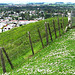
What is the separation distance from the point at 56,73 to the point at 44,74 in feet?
2.40

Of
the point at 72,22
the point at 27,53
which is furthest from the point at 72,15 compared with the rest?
A: the point at 27,53

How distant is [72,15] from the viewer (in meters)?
28.3

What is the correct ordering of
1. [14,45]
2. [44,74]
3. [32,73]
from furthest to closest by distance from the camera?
[14,45]
[32,73]
[44,74]

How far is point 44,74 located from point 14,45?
1461cm

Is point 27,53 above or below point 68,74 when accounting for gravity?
below

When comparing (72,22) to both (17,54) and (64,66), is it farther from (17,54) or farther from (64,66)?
(64,66)

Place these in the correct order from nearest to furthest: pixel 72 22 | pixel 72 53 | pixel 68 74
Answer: pixel 68 74, pixel 72 53, pixel 72 22

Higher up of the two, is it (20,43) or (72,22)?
(72,22)

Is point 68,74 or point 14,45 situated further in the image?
point 14,45

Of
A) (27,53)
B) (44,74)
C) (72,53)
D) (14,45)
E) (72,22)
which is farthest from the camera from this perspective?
(72,22)

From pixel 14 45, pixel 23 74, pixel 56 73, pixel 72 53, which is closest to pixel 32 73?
pixel 23 74

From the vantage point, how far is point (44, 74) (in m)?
8.71

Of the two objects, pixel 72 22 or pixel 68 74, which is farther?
pixel 72 22

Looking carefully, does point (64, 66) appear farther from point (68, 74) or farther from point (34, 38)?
point (34, 38)
